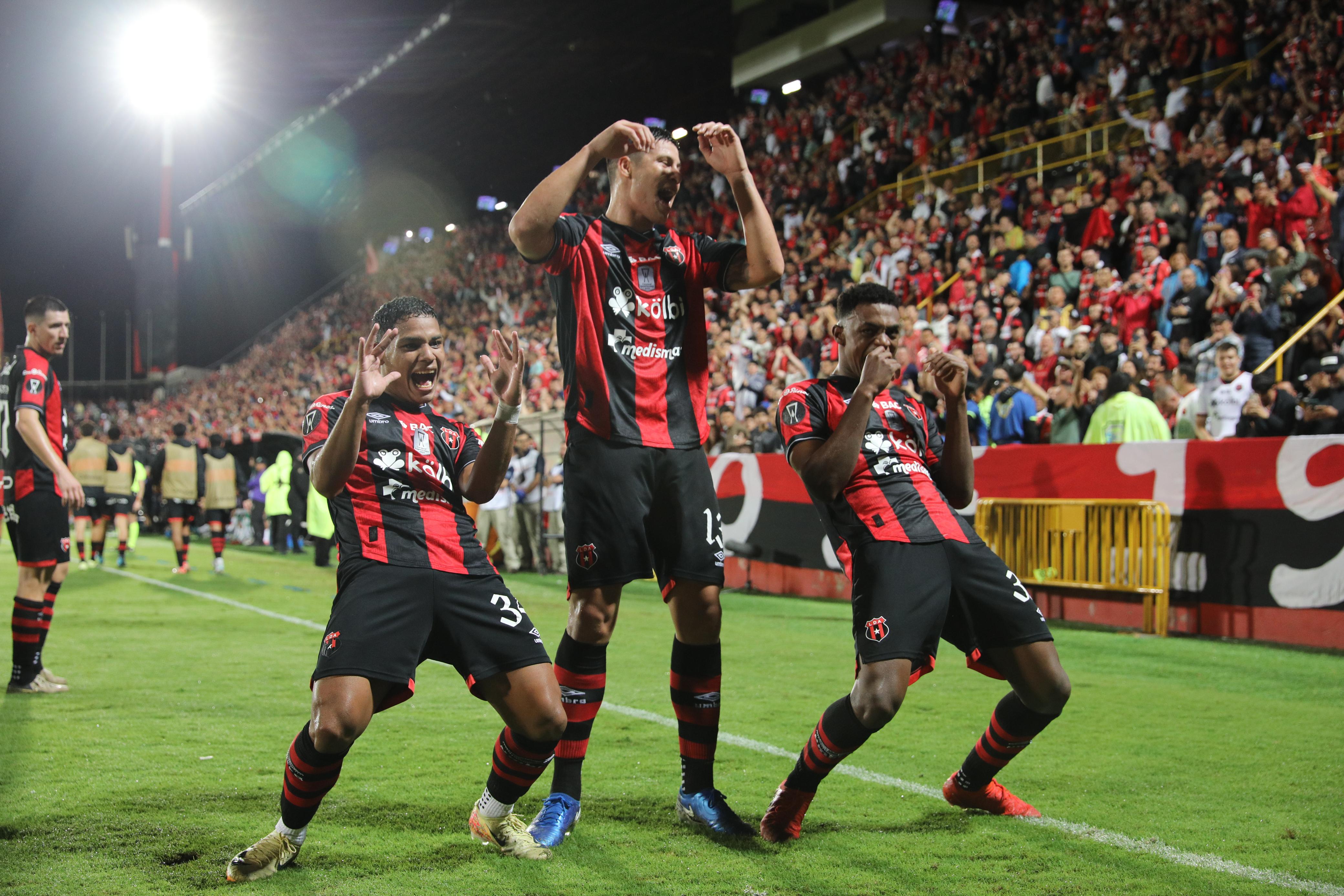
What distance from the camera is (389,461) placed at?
11.7 ft

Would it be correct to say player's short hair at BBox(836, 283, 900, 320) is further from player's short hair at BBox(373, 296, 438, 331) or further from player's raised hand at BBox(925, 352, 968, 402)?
player's short hair at BBox(373, 296, 438, 331)

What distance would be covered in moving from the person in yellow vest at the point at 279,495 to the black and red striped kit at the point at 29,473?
13.1 metres

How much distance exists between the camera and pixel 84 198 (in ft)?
114

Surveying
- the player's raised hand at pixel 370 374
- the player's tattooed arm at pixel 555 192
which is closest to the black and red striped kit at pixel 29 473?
the player's raised hand at pixel 370 374

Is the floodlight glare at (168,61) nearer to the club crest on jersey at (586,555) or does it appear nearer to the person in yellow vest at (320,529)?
the person in yellow vest at (320,529)

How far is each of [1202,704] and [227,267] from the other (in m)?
45.4

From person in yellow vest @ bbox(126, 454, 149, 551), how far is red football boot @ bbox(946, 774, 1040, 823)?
1618cm

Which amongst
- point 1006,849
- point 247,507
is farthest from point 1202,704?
point 247,507

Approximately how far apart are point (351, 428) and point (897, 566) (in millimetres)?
1783

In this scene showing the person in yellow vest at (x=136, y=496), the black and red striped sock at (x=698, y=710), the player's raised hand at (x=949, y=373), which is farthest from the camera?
the person in yellow vest at (x=136, y=496)

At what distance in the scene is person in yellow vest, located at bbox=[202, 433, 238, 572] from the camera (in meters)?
16.1

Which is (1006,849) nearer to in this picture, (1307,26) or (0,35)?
(1307,26)

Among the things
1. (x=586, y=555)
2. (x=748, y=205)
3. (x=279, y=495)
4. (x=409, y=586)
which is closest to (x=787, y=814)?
(x=586, y=555)

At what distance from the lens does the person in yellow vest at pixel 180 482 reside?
15672 mm
